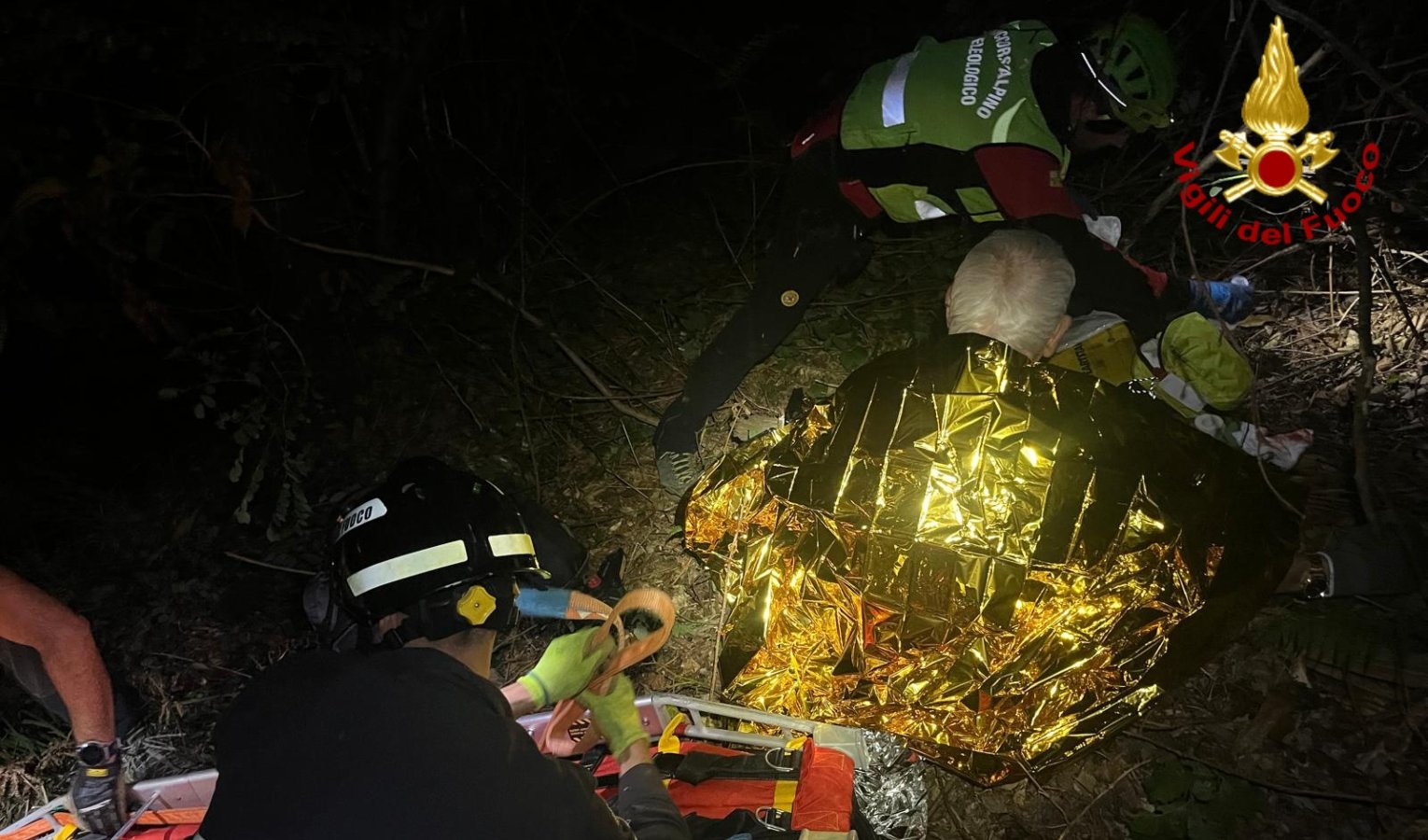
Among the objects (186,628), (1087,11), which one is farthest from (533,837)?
(1087,11)

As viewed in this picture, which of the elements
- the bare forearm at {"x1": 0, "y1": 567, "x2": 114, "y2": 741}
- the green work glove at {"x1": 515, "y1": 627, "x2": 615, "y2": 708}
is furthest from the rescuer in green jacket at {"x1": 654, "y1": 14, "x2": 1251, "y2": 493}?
the bare forearm at {"x1": 0, "y1": 567, "x2": 114, "y2": 741}

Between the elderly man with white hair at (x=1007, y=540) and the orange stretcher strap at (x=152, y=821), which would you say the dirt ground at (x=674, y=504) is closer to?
the elderly man with white hair at (x=1007, y=540)

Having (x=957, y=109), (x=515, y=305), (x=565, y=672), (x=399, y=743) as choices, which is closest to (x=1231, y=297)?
(x=957, y=109)

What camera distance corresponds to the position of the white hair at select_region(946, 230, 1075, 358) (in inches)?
97.1

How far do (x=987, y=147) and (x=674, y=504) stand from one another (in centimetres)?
208

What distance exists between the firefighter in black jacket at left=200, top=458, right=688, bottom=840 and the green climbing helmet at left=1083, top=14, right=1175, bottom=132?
8.60 feet

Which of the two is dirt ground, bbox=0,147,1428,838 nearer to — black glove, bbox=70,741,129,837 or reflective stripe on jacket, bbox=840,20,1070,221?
black glove, bbox=70,741,129,837

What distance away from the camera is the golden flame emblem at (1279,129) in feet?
6.54

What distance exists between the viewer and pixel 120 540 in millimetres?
4223

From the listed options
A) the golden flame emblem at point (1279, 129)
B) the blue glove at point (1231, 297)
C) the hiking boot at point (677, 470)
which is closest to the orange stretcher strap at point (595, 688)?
the hiking boot at point (677, 470)

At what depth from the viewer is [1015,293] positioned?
8.12ft

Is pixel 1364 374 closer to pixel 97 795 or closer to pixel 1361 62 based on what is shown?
pixel 1361 62

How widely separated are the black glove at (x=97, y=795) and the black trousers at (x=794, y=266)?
250cm

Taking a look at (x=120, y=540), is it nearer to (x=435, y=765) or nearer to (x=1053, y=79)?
(x=435, y=765)
